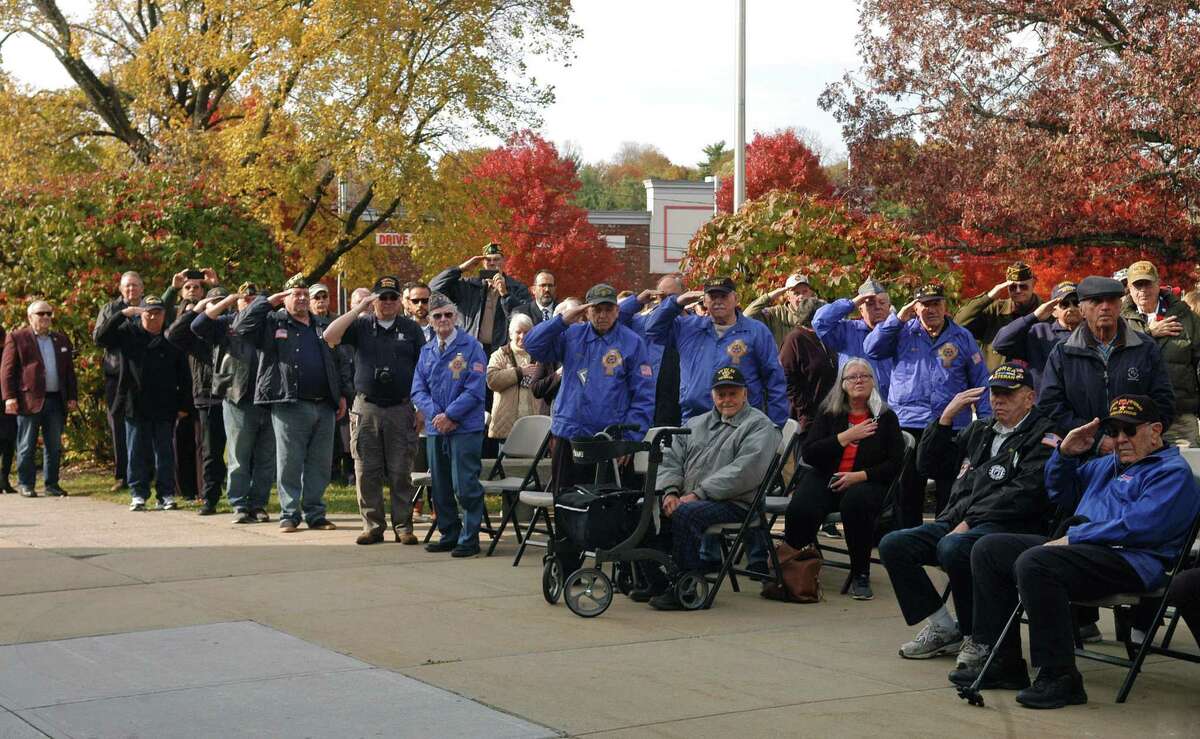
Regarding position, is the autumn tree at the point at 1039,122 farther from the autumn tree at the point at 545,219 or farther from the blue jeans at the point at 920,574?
the autumn tree at the point at 545,219

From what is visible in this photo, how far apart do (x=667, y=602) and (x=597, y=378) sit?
66.2 inches

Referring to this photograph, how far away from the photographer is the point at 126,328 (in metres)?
13.4

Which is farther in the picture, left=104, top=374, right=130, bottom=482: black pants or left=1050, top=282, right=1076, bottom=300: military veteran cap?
left=104, top=374, right=130, bottom=482: black pants

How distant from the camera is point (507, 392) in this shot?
465 inches

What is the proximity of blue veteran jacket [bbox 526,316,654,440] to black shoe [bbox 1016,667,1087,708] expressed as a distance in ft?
11.9

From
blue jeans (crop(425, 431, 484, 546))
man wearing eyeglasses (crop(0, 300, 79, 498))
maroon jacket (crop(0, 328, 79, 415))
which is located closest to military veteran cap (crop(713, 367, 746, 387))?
blue jeans (crop(425, 431, 484, 546))

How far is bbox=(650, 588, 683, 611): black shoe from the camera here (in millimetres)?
8336

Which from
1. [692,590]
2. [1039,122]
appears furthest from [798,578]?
[1039,122]

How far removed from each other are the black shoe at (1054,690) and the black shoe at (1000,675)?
0.23 m

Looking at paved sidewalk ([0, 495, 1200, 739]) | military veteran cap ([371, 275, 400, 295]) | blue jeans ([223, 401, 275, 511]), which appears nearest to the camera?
paved sidewalk ([0, 495, 1200, 739])

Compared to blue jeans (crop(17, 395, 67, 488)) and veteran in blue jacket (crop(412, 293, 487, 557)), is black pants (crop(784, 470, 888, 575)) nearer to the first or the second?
veteran in blue jacket (crop(412, 293, 487, 557))

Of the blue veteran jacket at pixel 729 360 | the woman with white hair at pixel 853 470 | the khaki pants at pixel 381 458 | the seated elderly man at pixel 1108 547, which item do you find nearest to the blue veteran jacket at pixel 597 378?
the blue veteran jacket at pixel 729 360

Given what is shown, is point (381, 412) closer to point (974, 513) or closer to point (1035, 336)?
point (1035, 336)

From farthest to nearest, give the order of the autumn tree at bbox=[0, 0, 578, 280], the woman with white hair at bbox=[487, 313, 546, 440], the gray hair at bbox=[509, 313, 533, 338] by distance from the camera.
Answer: the autumn tree at bbox=[0, 0, 578, 280]
the woman with white hair at bbox=[487, 313, 546, 440]
the gray hair at bbox=[509, 313, 533, 338]
